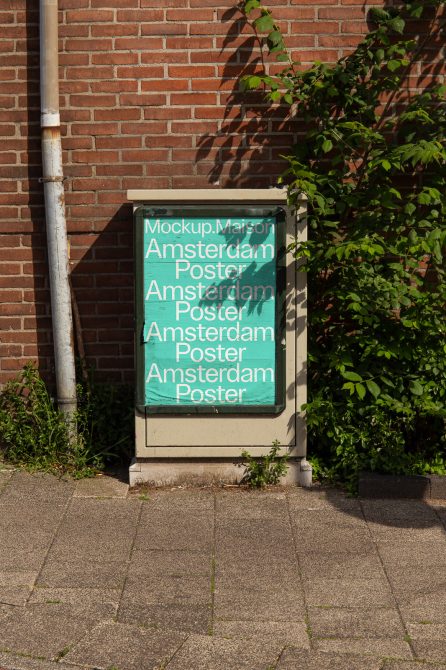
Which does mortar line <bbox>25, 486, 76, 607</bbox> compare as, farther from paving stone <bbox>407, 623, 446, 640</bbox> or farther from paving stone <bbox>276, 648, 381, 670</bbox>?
paving stone <bbox>407, 623, 446, 640</bbox>

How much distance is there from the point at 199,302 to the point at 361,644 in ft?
8.13

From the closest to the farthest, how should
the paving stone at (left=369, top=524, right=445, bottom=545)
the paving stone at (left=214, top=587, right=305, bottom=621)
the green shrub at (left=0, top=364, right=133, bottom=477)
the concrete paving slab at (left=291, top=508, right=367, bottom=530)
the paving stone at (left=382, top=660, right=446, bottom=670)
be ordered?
the paving stone at (left=382, top=660, right=446, bottom=670)
the paving stone at (left=214, top=587, right=305, bottom=621)
the paving stone at (left=369, top=524, right=445, bottom=545)
the concrete paving slab at (left=291, top=508, right=367, bottom=530)
the green shrub at (left=0, top=364, right=133, bottom=477)

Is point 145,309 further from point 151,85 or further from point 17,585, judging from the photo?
point 17,585

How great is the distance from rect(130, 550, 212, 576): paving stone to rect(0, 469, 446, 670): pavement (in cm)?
1

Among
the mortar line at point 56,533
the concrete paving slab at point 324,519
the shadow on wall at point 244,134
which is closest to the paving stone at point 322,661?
the mortar line at point 56,533

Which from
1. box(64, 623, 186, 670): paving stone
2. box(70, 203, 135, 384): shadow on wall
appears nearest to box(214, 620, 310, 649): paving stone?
box(64, 623, 186, 670): paving stone

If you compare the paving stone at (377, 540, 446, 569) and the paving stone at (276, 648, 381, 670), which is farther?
the paving stone at (377, 540, 446, 569)

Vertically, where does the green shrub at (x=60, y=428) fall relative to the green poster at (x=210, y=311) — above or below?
below

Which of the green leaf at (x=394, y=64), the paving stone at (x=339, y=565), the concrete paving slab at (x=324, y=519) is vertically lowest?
the concrete paving slab at (x=324, y=519)

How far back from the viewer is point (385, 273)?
6148 mm

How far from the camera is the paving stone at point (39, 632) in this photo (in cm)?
399

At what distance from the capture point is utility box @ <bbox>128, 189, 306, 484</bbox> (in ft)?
19.2

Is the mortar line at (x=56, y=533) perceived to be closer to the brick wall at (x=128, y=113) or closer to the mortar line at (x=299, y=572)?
the mortar line at (x=299, y=572)

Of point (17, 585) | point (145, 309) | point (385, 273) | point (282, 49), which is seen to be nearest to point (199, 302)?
point (145, 309)
